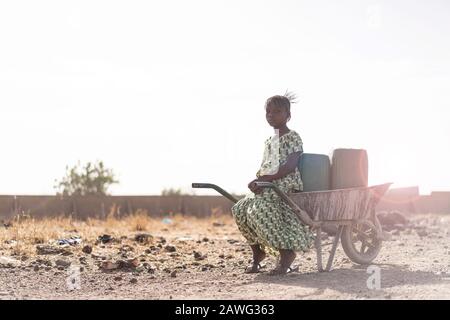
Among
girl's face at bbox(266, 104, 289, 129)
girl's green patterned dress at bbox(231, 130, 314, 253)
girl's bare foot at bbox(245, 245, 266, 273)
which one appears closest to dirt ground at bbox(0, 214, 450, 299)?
girl's bare foot at bbox(245, 245, 266, 273)

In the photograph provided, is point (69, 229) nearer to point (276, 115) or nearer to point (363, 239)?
point (363, 239)

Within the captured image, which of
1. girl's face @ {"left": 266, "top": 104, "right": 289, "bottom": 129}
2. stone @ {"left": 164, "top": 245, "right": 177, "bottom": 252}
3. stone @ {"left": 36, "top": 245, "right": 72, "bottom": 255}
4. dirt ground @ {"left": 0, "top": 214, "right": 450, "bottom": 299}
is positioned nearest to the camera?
dirt ground @ {"left": 0, "top": 214, "right": 450, "bottom": 299}

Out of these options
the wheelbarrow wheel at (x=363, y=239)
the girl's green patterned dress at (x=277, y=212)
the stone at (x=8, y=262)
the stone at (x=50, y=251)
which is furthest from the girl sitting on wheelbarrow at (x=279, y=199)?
the stone at (x=50, y=251)

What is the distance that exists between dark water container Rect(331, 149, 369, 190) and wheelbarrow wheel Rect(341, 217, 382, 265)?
1.70 ft

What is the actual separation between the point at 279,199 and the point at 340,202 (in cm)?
72

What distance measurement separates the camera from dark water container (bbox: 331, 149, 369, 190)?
721cm

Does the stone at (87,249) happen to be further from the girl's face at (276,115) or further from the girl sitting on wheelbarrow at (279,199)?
the girl's face at (276,115)

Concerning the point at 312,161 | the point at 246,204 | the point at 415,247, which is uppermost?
the point at 312,161

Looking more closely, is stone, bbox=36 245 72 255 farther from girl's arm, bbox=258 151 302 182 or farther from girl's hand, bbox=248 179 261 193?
girl's arm, bbox=258 151 302 182

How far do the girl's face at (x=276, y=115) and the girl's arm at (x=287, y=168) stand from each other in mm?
356
